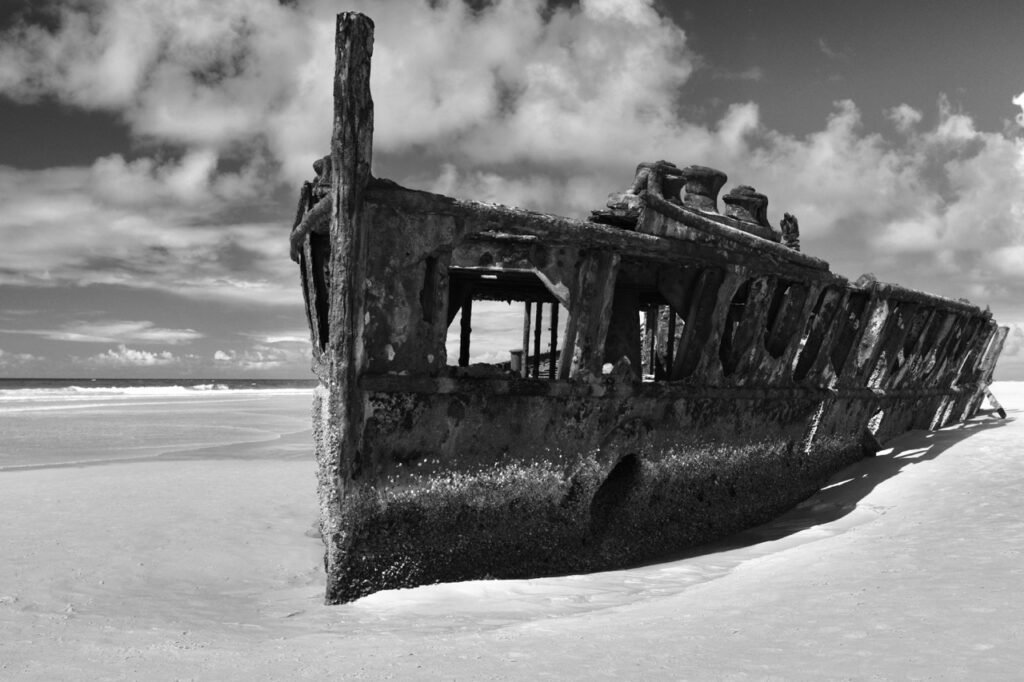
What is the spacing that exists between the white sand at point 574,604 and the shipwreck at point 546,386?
1.15ft

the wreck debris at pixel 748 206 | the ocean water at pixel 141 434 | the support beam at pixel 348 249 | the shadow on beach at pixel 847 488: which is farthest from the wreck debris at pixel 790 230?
the ocean water at pixel 141 434

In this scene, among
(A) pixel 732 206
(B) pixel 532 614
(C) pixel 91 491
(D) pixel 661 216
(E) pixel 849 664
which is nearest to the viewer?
(E) pixel 849 664

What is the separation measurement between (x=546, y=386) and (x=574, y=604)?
58.2 inches

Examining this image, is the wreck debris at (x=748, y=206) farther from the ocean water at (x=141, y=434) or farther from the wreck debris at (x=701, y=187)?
the ocean water at (x=141, y=434)

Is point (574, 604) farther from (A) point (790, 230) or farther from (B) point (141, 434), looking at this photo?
(B) point (141, 434)

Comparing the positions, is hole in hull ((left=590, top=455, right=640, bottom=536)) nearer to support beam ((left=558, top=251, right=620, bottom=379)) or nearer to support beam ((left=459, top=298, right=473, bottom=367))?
support beam ((left=558, top=251, right=620, bottom=379))

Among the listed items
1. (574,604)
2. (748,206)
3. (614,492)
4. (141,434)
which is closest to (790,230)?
(748,206)

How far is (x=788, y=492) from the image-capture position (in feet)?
25.7

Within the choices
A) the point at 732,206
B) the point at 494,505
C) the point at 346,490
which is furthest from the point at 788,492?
the point at 346,490

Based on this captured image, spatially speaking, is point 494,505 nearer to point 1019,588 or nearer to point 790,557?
point 790,557

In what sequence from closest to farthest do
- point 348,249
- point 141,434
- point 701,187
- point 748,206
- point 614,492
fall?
point 348,249, point 614,492, point 701,187, point 748,206, point 141,434

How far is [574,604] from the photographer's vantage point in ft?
16.3

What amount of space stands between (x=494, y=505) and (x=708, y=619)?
72.2 inches

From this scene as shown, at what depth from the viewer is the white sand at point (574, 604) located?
342 cm
